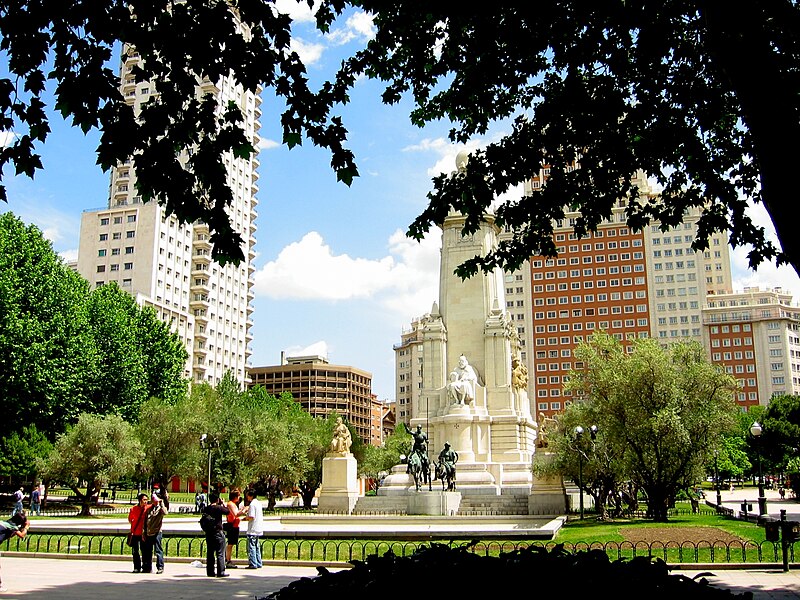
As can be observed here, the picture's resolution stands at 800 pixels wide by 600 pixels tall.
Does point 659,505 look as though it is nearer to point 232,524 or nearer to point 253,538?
point 232,524

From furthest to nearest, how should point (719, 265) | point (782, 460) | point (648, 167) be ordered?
point (719, 265)
point (782, 460)
point (648, 167)

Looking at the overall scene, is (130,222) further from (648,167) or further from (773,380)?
(773,380)

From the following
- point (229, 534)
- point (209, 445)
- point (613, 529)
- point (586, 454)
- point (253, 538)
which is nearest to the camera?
point (253, 538)

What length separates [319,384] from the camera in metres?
165

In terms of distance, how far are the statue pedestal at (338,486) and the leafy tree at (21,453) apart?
17158mm

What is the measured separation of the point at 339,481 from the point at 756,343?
103924 mm

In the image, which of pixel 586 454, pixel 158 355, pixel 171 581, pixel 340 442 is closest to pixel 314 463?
pixel 158 355

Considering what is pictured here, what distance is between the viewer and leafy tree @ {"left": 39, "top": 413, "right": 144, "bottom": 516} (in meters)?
41.3

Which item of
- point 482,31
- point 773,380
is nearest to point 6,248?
point 482,31

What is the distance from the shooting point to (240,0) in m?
8.83

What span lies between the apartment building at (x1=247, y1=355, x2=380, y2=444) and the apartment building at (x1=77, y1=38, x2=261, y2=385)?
5129cm

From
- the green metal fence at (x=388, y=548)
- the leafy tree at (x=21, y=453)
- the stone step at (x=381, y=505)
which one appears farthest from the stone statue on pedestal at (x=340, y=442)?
the leafy tree at (x=21, y=453)

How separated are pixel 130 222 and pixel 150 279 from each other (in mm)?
8826

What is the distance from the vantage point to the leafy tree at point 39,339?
1718 inches
